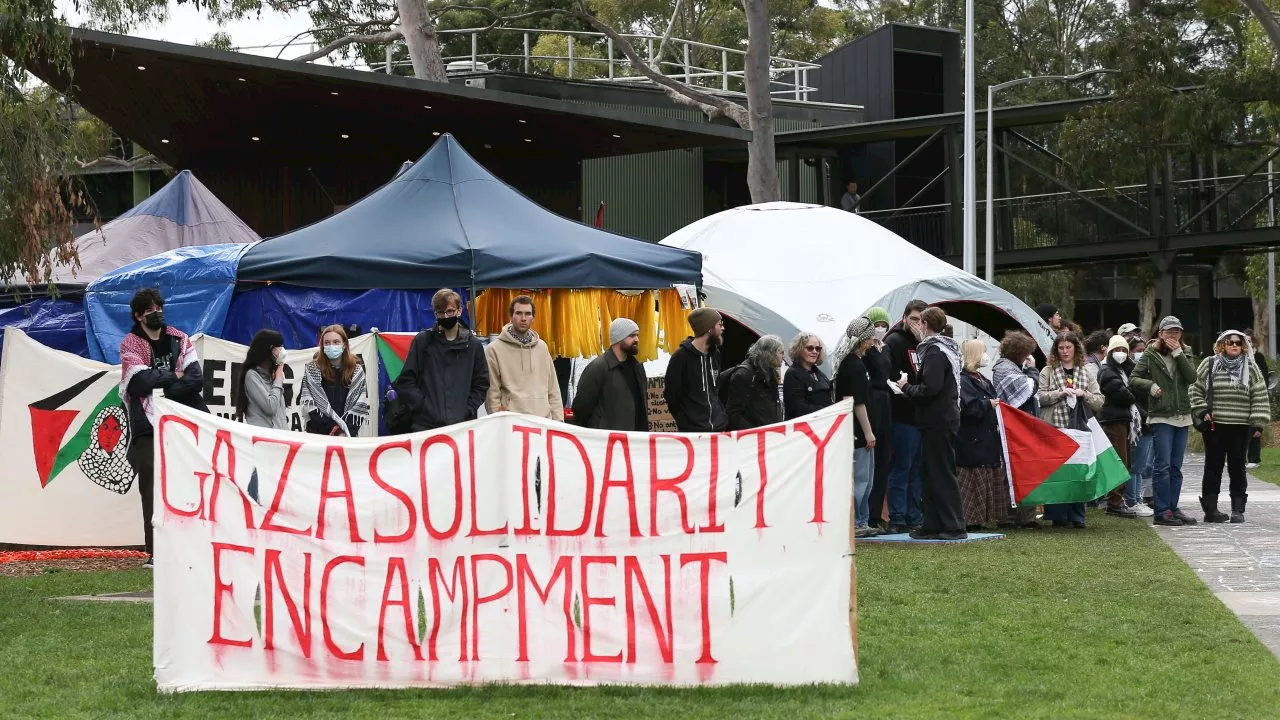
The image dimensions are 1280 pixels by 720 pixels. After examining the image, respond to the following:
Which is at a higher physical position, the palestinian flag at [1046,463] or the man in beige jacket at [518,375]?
the man in beige jacket at [518,375]

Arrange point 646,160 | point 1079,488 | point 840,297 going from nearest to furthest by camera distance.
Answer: point 1079,488 < point 840,297 < point 646,160

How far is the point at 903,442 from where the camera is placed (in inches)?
543

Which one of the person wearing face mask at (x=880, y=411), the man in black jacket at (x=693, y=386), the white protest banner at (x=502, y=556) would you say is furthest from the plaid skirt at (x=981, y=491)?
the white protest banner at (x=502, y=556)

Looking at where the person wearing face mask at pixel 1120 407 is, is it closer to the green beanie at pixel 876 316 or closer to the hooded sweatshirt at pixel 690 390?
the green beanie at pixel 876 316

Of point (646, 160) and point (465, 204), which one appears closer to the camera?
point (465, 204)

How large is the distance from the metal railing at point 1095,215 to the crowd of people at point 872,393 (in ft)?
65.1

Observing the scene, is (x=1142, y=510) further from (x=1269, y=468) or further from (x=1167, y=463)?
(x=1269, y=468)

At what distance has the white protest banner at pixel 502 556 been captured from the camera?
6.75 m

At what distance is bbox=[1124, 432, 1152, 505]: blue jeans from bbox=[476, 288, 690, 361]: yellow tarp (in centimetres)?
468

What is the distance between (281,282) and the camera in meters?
12.0

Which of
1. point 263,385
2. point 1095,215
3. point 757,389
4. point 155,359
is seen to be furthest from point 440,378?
point 1095,215

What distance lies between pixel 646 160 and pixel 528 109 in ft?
37.3

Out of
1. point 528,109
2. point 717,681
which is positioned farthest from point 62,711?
point 528,109

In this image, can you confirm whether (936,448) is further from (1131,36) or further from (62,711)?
(1131,36)
